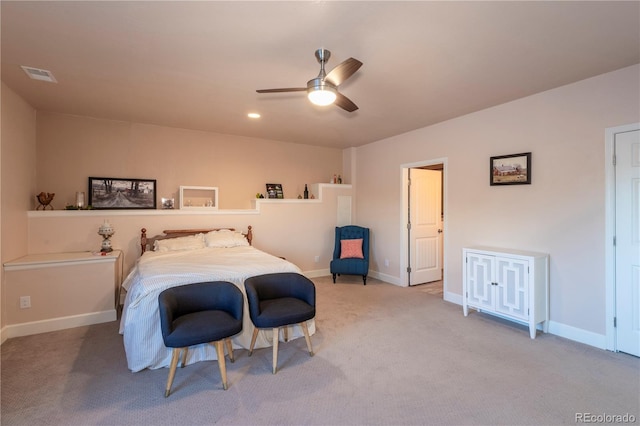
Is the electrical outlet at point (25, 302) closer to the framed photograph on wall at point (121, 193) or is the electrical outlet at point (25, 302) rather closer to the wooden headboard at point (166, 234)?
the wooden headboard at point (166, 234)

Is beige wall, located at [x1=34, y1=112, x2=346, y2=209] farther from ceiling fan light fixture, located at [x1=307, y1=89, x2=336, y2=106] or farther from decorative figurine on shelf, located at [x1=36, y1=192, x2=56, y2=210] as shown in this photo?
ceiling fan light fixture, located at [x1=307, y1=89, x2=336, y2=106]

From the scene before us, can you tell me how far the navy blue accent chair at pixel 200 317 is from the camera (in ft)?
7.36

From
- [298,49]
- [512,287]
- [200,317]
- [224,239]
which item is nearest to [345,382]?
[200,317]

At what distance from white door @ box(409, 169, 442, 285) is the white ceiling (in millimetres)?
1787

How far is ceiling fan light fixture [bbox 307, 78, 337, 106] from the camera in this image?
7.68ft

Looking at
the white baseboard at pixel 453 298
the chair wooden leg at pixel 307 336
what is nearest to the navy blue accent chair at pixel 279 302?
the chair wooden leg at pixel 307 336

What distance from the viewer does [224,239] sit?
4637 mm

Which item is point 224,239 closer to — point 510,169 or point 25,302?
point 25,302

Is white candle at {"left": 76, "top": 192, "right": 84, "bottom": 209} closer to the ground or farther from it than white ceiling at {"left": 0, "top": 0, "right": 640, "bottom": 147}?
closer to the ground

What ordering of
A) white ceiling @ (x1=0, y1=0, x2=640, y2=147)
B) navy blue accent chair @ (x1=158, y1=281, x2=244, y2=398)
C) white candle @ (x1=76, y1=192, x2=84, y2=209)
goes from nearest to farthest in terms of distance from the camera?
→ white ceiling @ (x1=0, y1=0, x2=640, y2=147) < navy blue accent chair @ (x1=158, y1=281, x2=244, y2=398) < white candle @ (x1=76, y1=192, x2=84, y2=209)

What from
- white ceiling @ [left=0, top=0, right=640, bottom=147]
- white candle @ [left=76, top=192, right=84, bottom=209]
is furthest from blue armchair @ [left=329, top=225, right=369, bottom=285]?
white candle @ [left=76, top=192, right=84, bottom=209]

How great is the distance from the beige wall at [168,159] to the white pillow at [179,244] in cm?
92

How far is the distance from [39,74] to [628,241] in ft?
19.5

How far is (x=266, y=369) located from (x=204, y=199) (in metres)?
3.37
